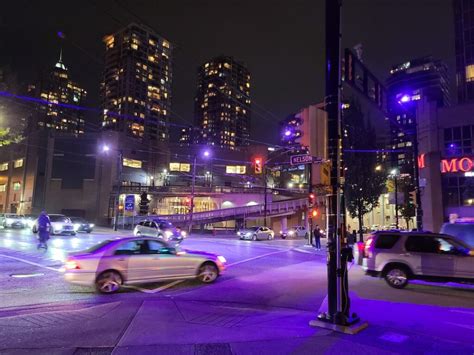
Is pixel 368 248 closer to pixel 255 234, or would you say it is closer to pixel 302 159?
pixel 302 159

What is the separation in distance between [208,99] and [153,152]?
75229 millimetres

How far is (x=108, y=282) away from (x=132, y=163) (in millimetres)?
60807

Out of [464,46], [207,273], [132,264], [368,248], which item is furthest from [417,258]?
[464,46]

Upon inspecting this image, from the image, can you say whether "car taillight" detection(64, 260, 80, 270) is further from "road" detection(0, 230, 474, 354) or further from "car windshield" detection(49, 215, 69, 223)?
"car windshield" detection(49, 215, 69, 223)

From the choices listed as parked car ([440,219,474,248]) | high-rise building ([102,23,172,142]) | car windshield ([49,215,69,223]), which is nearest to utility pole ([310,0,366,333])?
parked car ([440,219,474,248])

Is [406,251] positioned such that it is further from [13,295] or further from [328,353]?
[13,295]

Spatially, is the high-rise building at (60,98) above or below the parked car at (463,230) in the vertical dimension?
above

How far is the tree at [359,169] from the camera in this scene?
1495 inches

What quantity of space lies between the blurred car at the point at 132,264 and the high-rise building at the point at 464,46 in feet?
159

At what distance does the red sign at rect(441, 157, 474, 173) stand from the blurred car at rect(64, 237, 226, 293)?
83.9ft

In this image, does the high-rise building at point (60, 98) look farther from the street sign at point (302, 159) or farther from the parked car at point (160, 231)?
the street sign at point (302, 159)

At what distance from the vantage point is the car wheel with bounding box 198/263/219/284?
11906mm

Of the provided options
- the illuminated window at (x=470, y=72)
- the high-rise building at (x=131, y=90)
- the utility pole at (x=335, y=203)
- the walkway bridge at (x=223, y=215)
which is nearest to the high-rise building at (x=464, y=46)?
the illuminated window at (x=470, y=72)

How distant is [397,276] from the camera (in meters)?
11.7
